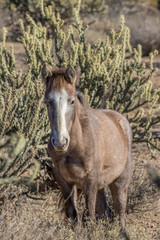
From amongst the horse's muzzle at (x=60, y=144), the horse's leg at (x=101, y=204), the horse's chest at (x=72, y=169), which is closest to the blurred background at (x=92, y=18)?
the horse's leg at (x=101, y=204)

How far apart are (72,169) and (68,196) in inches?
14.6

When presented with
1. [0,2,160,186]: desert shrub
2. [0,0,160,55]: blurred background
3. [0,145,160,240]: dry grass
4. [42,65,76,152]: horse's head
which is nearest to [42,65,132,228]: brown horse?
[42,65,76,152]: horse's head

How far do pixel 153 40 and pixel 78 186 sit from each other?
1522 cm

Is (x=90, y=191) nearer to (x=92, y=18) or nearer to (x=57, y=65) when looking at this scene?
(x=57, y=65)

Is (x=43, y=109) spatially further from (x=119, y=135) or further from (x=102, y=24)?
(x=102, y=24)

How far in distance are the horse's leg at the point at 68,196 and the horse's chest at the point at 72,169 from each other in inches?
6.0

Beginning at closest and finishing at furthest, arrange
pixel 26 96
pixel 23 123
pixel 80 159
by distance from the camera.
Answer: pixel 80 159
pixel 23 123
pixel 26 96

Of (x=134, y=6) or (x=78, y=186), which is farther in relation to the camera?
(x=134, y=6)

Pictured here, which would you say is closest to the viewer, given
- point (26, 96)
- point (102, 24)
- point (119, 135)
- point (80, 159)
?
point (80, 159)

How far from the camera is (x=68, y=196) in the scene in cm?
483

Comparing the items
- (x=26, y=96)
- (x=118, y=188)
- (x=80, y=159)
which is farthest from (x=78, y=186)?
(x=26, y=96)

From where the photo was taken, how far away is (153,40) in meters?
19.2

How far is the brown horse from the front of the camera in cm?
429

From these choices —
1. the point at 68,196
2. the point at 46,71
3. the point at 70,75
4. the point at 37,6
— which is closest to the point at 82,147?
the point at 68,196
